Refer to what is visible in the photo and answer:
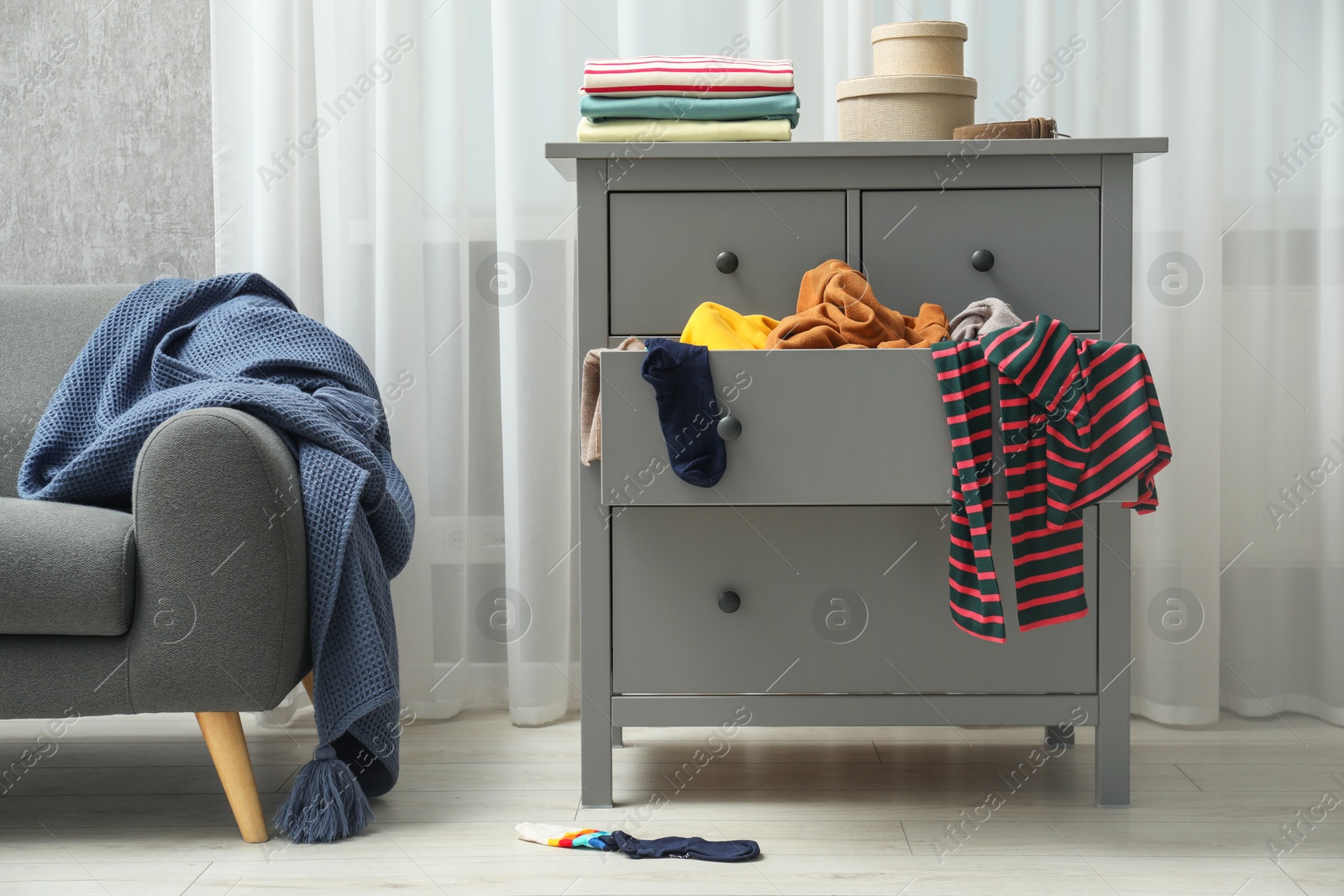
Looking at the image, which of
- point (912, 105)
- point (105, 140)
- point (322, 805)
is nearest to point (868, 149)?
point (912, 105)

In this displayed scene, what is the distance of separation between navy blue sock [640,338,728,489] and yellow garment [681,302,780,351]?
13 cm

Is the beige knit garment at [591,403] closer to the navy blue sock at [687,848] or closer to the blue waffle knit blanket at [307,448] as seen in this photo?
the blue waffle knit blanket at [307,448]

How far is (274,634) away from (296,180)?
941mm

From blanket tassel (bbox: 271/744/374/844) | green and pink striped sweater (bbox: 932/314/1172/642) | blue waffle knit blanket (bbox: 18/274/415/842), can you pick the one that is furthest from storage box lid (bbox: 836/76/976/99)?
blanket tassel (bbox: 271/744/374/844)

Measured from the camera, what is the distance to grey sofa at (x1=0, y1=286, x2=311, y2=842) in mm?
1173

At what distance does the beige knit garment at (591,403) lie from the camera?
1.29 metres

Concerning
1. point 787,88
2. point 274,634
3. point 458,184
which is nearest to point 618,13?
point 458,184

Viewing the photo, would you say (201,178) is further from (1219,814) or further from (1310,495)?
(1310,495)

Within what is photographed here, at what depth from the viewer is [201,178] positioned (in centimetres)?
193

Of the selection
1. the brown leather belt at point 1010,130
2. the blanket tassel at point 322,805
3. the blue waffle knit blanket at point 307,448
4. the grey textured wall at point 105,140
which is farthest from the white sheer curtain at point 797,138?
the blanket tassel at point 322,805

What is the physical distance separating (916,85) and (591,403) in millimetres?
625

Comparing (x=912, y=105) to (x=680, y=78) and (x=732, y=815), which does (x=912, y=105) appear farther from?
(x=732, y=815)

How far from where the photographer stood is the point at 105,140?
1924mm

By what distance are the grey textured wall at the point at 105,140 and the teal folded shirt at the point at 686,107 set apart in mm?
972
